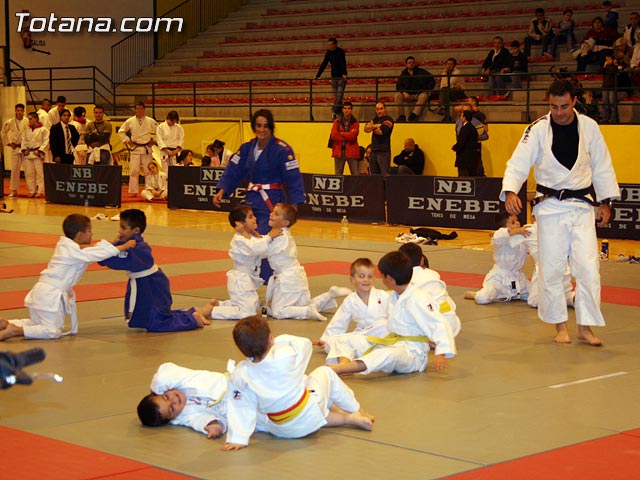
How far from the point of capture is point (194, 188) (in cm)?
1975

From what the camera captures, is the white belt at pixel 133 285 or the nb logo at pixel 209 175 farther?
the nb logo at pixel 209 175

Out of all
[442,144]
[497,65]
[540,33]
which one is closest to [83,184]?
[442,144]

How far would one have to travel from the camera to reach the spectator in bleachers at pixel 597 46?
20172 millimetres

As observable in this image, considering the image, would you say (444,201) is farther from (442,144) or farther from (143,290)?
(143,290)

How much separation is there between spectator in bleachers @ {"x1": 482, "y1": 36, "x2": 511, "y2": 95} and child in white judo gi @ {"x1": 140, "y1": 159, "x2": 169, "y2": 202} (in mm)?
7082

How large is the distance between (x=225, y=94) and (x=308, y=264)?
16297 millimetres

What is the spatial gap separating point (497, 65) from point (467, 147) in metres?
3.10

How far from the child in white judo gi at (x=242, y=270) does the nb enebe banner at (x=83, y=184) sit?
36.7 feet

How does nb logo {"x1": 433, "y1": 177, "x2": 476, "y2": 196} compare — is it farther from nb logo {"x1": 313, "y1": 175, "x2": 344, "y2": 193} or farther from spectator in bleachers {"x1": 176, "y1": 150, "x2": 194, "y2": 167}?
spectator in bleachers {"x1": 176, "y1": 150, "x2": 194, "y2": 167}

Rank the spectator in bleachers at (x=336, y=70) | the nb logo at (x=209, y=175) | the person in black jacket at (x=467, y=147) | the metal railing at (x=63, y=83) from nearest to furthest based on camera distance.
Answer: the person in black jacket at (x=467, y=147) → the nb logo at (x=209, y=175) → the spectator in bleachers at (x=336, y=70) → the metal railing at (x=63, y=83)

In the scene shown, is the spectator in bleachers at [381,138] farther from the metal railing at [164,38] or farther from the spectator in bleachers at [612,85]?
the metal railing at [164,38]

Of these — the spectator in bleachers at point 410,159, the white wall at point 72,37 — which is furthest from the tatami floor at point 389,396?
the white wall at point 72,37

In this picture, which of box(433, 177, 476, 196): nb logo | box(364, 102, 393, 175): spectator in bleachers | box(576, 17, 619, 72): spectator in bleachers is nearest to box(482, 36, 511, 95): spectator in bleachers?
box(576, 17, 619, 72): spectator in bleachers

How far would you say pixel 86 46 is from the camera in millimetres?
31781
